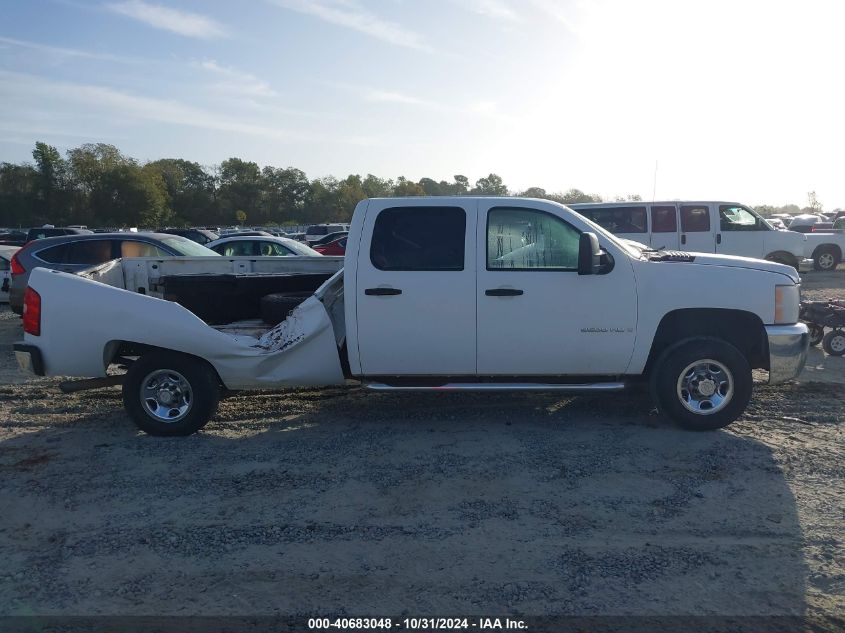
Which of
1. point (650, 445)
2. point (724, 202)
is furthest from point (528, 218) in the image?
point (724, 202)

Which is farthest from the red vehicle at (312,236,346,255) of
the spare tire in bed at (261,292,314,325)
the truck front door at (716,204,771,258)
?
the spare tire in bed at (261,292,314,325)

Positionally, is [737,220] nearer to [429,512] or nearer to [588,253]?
[588,253]

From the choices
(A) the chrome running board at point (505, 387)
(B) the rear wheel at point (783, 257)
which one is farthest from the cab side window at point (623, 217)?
(A) the chrome running board at point (505, 387)

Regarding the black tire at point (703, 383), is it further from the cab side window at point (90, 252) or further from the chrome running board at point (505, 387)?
the cab side window at point (90, 252)

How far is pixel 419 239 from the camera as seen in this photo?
6402 millimetres


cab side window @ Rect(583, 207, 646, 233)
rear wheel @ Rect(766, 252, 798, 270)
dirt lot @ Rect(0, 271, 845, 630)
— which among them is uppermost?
cab side window @ Rect(583, 207, 646, 233)

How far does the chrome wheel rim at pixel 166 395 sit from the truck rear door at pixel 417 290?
5.39 feet

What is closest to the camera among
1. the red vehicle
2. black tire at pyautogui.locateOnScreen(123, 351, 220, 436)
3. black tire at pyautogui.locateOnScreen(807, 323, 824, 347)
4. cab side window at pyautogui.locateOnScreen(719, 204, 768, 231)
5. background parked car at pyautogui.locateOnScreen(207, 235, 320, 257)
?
black tire at pyautogui.locateOnScreen(123, 351, 220, 436)

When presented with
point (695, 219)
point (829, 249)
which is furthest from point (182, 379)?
point (829, 249)

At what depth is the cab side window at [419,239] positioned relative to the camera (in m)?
6.34

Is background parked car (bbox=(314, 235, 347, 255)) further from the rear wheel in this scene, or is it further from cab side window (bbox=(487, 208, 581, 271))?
cab side window (bbox=(487, 208, 581, 271))

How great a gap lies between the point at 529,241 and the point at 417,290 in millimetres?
1078

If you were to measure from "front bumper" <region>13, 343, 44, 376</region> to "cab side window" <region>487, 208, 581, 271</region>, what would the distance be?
4.01 m

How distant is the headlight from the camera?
6289mm
